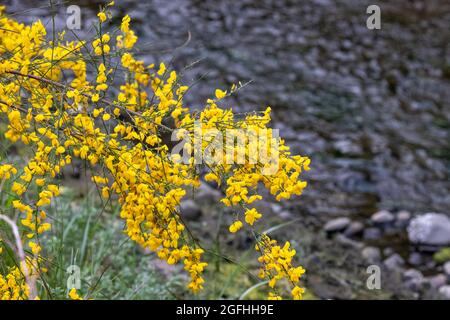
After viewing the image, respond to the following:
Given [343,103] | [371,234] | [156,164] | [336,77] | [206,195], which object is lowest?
[371,234]

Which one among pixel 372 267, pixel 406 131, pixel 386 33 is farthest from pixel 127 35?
pixel 386 33

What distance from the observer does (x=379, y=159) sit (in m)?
6.40

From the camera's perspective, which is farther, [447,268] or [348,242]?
[348,242]

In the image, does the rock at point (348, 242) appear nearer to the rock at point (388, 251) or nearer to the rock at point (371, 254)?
the rock at point (371, 254)

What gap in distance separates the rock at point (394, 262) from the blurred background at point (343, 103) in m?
0.02

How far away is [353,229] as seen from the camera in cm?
550

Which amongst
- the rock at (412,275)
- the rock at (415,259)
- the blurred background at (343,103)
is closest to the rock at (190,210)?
the blurred background at (343,103)

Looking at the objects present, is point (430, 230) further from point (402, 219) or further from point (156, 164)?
point (156, 164)

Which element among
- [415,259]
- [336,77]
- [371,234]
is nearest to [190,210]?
[371,234]

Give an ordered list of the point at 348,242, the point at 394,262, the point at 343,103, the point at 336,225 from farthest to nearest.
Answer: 1. the point at 343,103
2. the point at 336,225
3. the point at 348,242
4. the point at 394,262

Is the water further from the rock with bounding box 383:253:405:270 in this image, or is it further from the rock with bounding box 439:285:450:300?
the rock with bounding box 439:285:450:300

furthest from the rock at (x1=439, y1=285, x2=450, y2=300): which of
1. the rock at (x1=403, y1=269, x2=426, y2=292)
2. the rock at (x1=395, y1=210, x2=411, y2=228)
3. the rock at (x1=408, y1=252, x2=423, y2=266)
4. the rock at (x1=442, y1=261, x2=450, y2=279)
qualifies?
the rock at (x1=395, y1=210, x2=411, y2=228)

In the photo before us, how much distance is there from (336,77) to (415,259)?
2.88 m
